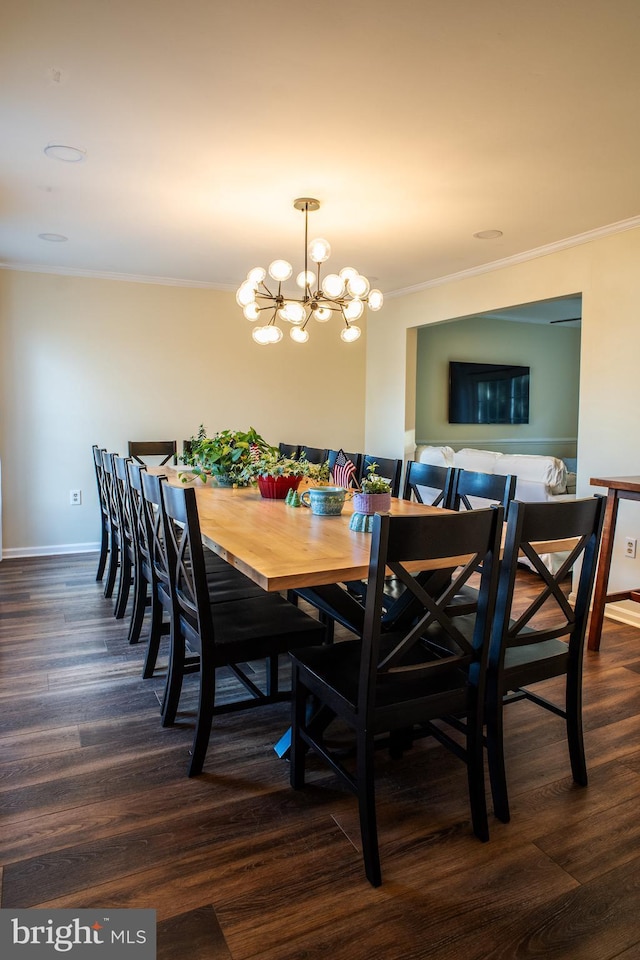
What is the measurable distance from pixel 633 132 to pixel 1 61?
2.53 meters

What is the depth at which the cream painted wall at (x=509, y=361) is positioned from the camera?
6.99 meters

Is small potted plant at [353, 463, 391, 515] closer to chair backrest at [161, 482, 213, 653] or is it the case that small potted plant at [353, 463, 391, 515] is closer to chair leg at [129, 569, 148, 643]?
chair backrest at [161, 482, 213, 653]

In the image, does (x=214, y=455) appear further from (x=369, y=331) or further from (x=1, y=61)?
(x=369, y=331)

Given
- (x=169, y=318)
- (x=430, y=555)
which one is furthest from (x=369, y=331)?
(x=430, y=555)

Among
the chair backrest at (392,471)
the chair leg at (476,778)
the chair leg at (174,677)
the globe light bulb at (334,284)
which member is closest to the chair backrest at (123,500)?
the chair leg at (174,677)

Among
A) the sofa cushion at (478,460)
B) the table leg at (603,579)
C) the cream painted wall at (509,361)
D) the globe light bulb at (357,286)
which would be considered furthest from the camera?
the cream painted wall at (509,361)

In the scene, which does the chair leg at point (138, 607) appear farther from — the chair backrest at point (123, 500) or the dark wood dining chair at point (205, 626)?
the dark wood dining chair at point (205, 626)

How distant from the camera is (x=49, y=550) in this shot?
527cm

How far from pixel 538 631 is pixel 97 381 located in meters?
4.55

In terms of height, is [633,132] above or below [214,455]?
above

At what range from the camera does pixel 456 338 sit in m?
7.07

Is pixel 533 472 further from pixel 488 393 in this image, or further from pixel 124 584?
pixel 488 393

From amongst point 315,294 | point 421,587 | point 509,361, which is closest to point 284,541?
point 421,587

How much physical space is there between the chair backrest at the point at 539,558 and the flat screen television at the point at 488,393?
17.4 ft
